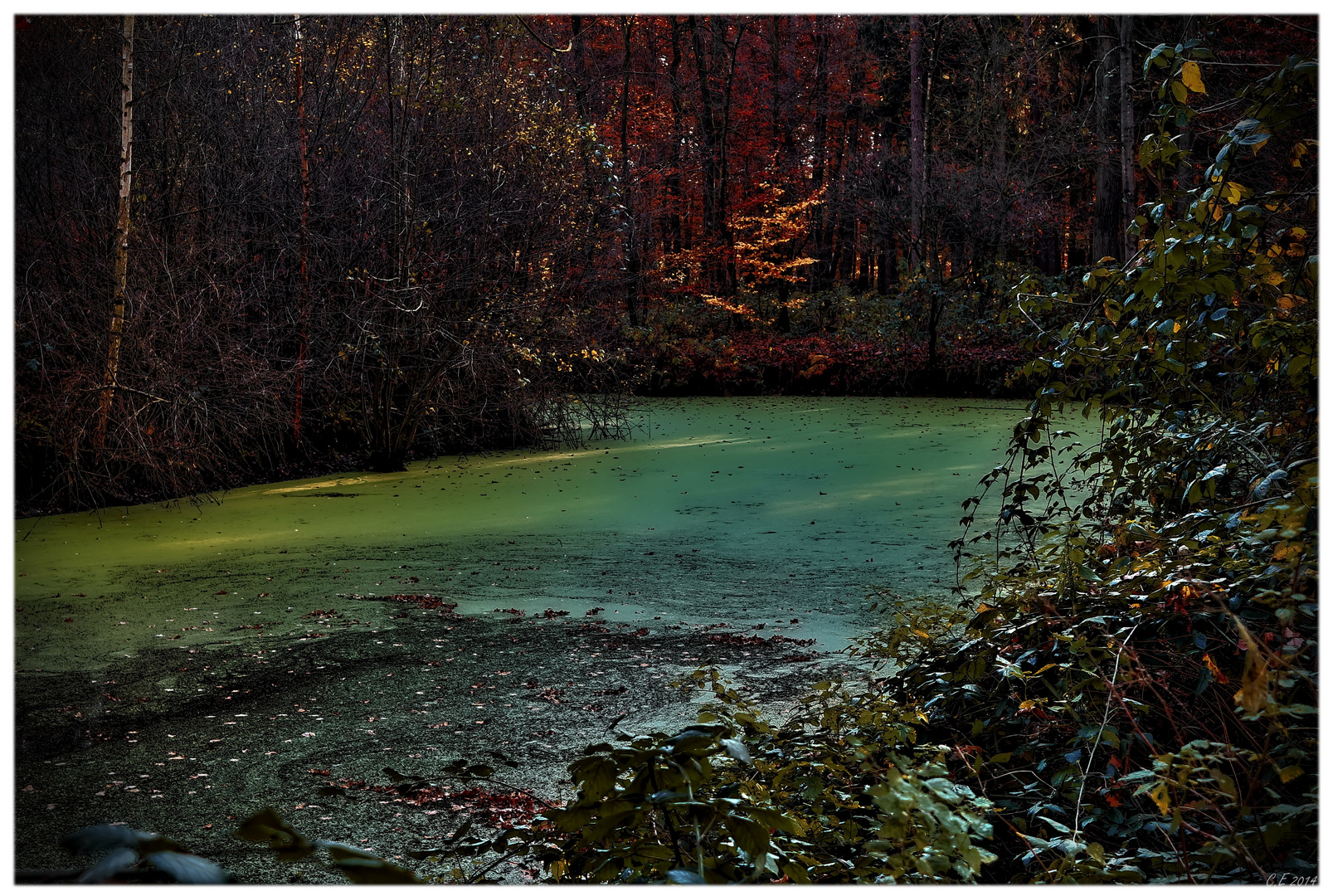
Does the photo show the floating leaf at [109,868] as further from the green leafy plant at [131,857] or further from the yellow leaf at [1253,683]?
the yellow leaf at [1253,683]

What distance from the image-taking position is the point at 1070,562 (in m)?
2.30

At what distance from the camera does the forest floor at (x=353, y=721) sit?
249 centimetres

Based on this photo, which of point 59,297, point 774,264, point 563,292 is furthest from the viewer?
point 774,264

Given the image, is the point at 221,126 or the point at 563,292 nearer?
the point at 221,126

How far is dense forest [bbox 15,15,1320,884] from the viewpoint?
176 centimetres

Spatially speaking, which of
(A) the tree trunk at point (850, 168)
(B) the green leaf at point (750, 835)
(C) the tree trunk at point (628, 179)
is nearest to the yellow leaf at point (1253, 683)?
(B) the green leaf at point (750, 835)

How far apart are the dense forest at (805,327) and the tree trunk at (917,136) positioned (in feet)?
0.20

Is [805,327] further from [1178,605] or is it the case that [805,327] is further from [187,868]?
[187,868]

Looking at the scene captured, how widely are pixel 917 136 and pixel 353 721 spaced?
13350mm

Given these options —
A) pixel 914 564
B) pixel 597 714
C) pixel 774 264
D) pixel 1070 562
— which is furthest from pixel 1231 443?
pixel 774 264

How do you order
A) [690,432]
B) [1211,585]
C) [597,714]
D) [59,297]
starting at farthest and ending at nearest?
[690,432] → [59,297] → [597,714] → [1211,585]

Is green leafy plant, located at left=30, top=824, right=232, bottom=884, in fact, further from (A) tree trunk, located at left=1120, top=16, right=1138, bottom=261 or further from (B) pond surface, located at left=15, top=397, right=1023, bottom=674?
(A) tree trunk, located at left=1120, top=16, right=1138, bottom=261

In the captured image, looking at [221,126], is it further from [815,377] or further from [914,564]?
[815,377]

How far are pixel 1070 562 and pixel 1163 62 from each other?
1033 millimetres
